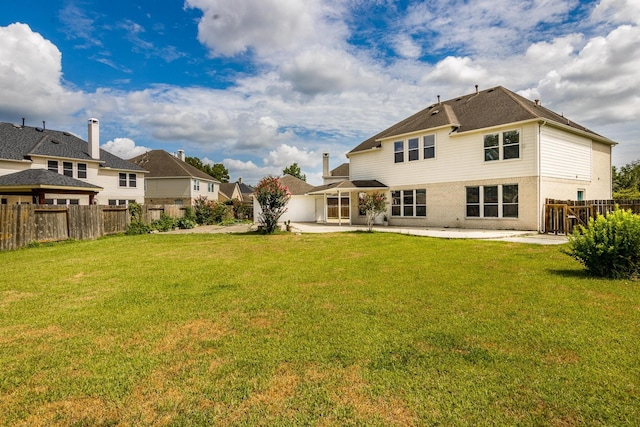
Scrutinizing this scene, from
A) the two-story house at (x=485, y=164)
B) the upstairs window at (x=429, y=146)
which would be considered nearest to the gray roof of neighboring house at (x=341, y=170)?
the two-story house at (x=485, y=164)

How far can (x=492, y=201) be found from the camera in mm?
18281

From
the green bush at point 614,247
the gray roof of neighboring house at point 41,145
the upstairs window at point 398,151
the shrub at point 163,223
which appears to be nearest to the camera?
the green bush at point 614,247

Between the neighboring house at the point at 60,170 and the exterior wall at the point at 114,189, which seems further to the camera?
the exterior wall at the point at 114,189

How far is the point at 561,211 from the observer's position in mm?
15625

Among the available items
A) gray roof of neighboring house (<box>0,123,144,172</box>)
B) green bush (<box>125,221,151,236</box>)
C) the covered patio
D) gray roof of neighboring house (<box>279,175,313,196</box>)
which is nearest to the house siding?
the covered patio

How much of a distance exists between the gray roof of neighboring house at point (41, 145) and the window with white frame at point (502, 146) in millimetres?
30796

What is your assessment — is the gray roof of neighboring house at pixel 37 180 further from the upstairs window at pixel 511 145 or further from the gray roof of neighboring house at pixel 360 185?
the upstairs window at pixel 511 145

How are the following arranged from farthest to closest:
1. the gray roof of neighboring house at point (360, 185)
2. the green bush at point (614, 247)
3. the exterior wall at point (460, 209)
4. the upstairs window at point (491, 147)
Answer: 1. the gray roof of neighboring house at point (360, 185)
2. the upstairs window at point (491, 147)
3. the exterior wall at point (460, 209)
4. the green bush at point (614, 247)

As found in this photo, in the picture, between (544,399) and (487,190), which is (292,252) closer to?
(544,399)

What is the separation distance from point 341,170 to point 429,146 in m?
19.3

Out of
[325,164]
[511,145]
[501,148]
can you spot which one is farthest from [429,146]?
[325,164]

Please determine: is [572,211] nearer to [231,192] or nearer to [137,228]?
[137,228]

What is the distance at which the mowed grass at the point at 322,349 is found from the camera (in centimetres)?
257

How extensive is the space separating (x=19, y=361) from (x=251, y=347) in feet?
8.13
